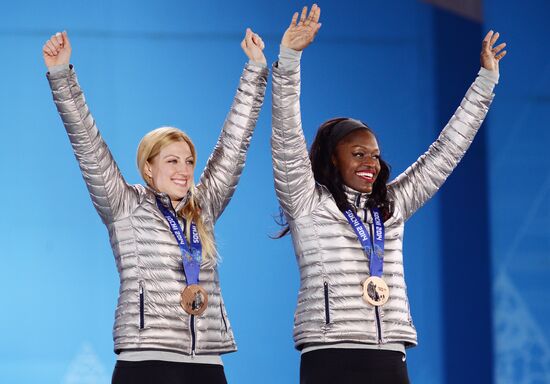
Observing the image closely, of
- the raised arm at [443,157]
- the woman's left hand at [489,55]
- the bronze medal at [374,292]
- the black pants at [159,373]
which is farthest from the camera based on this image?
the woman's left hand at [489,55]

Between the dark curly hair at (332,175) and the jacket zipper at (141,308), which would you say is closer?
the jacket zipper at (141,308)

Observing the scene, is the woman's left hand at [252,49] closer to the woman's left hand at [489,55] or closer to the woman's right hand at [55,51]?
the woman's right hand at [55,51]

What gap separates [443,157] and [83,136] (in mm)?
1098

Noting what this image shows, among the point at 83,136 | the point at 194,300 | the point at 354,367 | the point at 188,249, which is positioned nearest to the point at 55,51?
the point at 83,136

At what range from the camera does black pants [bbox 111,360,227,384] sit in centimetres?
285

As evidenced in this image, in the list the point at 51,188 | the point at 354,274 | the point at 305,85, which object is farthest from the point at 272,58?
the point at 354,274

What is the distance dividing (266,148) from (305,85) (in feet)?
1.07

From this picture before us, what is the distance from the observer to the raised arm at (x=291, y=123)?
9.87 ft

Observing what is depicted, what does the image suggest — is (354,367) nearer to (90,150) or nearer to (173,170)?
(173,170)

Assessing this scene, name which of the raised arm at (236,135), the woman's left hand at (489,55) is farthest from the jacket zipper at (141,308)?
the woman's left hand at (489,55)

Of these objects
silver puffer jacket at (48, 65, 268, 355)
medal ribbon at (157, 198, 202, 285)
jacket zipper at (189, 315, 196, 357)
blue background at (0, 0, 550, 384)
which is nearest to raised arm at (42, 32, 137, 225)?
silver puffer jacket at (48, 65, 268, 355)

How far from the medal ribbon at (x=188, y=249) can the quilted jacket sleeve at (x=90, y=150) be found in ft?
0.37

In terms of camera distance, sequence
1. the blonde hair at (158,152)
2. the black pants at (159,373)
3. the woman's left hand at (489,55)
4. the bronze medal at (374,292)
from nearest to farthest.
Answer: the black pants at (159,373), the bronze medal at (374,292), the blonde hair at (158,152), the woman's left hand at (489,55)

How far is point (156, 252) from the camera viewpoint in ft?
9.71
